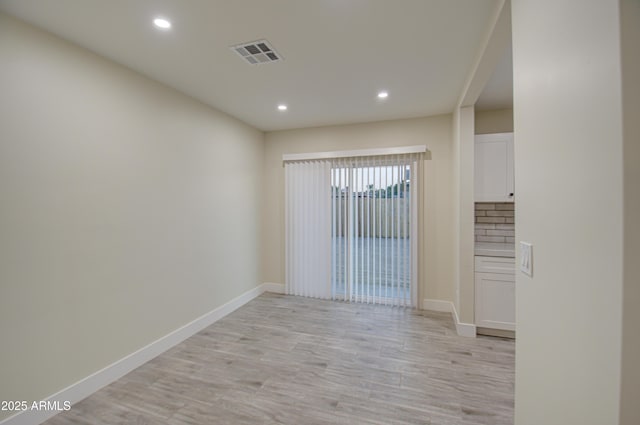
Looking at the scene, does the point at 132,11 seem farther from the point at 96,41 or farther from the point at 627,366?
the point at 627,366

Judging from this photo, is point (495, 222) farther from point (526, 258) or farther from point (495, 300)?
point (526, 258)

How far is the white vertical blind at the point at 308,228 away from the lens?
4.20 m

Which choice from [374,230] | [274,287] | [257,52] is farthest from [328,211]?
[257,52]

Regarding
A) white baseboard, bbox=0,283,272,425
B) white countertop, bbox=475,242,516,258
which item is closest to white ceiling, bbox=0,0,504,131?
white countertop, bbox=475,242,516,258

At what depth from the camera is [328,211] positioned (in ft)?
13.7

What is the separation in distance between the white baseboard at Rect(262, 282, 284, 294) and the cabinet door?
110 inches

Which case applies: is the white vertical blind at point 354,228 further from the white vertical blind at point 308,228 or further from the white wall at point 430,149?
the white wall at point 430,149

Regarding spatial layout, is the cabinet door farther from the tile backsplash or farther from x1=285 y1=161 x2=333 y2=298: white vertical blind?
x1=285 y1=161 x2=333 y2=298: white vertical blind

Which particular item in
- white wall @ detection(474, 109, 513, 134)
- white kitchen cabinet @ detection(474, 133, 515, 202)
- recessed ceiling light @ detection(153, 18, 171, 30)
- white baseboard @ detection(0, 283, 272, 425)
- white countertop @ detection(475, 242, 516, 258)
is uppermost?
recessed ceiling light @ detection(153, 18, 171, 30)

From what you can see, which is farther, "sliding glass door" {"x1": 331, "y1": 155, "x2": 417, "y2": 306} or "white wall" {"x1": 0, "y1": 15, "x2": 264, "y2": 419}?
"sliding glass door" {"x1": 331, "y1": 155, "x2": 417, "y2": 306}

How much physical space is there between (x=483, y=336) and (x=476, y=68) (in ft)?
8.92

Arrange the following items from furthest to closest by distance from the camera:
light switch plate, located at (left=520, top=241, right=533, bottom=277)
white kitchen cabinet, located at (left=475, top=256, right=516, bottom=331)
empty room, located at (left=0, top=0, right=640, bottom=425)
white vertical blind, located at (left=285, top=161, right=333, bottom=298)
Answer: white vertical blind, located at (left=285, top=161, right=333, bottom=298) < white kitchen cabinet, located at (left=475, top=256, right=516, bottom=331) < light switch plate, located at (left=520, top=241, right=533, bottom=277) < empty room, located at (left=0, top=0, right=640, bottom=425)

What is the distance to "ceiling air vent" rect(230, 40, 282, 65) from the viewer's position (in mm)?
2090

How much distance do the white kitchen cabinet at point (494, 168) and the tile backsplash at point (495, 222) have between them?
0.42 metres
